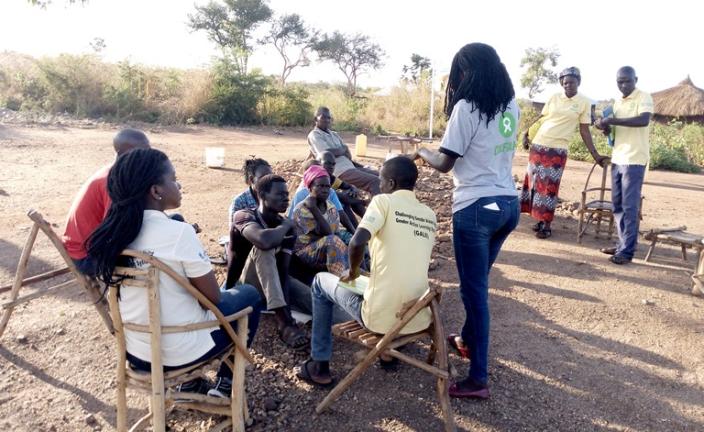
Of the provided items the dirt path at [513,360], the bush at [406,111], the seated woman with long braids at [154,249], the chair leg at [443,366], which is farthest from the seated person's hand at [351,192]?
the bush at [406,111]

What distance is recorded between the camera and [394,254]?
258cm

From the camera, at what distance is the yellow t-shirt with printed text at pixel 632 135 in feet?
16.9

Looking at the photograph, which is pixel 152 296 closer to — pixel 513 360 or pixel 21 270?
pixel 21 270

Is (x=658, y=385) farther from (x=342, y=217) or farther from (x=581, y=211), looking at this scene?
(x=581, y=211)

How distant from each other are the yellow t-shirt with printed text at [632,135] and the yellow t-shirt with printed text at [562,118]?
1.67ft

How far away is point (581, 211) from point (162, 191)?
5147mm

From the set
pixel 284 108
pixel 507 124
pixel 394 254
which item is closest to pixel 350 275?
pixel 394 254

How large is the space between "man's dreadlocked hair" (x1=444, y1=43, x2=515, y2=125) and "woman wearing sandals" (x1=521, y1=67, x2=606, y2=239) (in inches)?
137

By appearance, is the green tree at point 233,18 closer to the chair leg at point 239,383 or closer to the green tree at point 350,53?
the green tree at point 350,53

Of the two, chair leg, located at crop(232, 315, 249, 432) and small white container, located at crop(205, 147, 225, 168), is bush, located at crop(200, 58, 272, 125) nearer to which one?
small white container, located at crop(205, 147, 225, 168)

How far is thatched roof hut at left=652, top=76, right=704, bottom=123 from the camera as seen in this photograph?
21531 millimetres

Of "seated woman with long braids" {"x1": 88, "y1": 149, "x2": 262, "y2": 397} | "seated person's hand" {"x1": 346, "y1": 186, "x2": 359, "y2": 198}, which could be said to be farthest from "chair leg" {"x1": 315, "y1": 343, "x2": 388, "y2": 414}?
"seated person's hand" {"x1": 346, "y1": 186, "x2": 359, "y2": 198}

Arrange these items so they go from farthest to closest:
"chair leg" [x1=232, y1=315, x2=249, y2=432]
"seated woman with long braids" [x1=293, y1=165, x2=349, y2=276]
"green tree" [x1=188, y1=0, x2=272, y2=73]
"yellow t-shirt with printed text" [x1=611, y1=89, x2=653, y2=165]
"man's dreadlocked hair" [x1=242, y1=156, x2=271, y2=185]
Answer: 1. "green tree" [x1=188, y1=0, x2=272, y2=73]
2. "yellow t-shirt with printed text" [x1=611, y1=89, x2=653, y2=165]
3. "man's dreadlocked hair" [x1=242, y1=156, x2=271, y2=185]
4. "seated woman with long braids" [x1=293, y1=165, x2=349, y2=276]
5. "chair leg" [x1=232, y1=315, x2=249, y2=432]

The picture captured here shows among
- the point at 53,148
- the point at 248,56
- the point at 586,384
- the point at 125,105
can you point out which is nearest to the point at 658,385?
the point at 586,384
